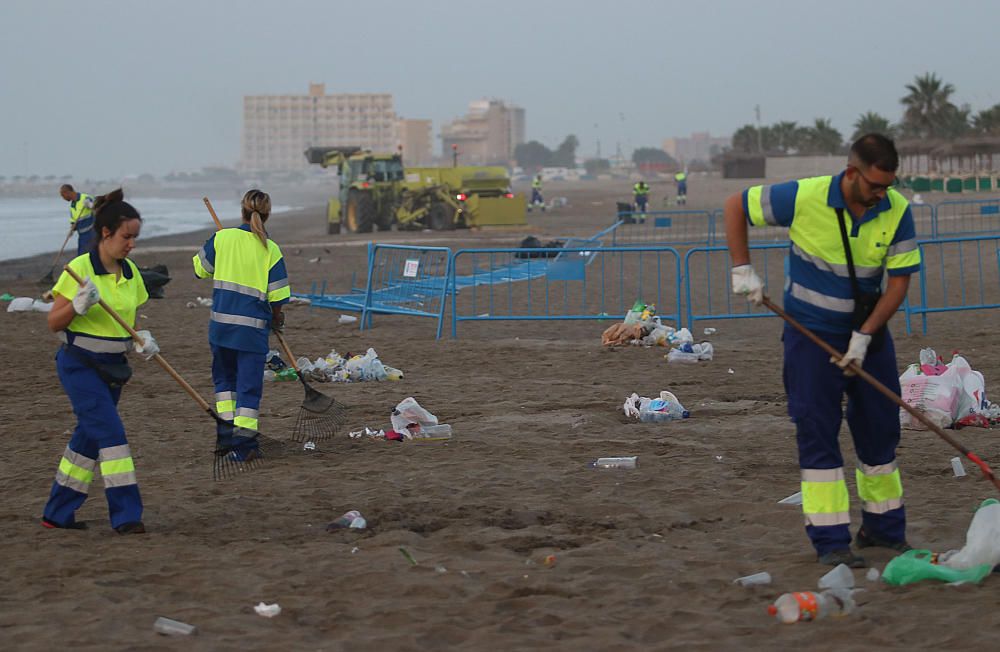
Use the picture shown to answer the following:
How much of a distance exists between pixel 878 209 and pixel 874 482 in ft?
3.80

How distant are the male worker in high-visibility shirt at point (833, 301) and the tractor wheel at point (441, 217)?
3056 centimetres

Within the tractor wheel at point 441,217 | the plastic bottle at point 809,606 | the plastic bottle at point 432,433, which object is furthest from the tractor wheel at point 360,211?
the plastic bottle at point 809,606

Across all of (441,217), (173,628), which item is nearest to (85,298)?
(173,628)

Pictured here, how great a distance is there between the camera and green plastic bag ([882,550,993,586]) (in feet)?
16.6

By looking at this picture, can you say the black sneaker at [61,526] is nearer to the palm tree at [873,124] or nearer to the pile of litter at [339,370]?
the pile of litter at [339,370]

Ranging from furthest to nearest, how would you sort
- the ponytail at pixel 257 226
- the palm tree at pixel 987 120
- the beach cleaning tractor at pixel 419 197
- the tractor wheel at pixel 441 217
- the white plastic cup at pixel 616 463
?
the palm tree at pixel 987 120 < the beach cleaning tractor at pixel 419 197 < the tractor wheel at pixel 441 217 < the ponytail at pixel 257 226 < the white plastic cup at pixel 616 463

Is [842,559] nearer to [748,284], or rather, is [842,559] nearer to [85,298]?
[748,284]

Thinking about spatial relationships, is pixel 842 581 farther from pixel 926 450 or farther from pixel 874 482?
pixel 926 450

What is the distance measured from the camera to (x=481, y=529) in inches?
243

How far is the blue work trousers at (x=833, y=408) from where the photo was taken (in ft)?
17.4

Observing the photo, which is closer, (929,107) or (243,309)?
(243,309)

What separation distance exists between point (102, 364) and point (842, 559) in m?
3.47

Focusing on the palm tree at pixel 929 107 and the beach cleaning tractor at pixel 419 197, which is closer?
the beach cleaning tractor at pixel 419 197

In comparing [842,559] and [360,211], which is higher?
[360,211]
